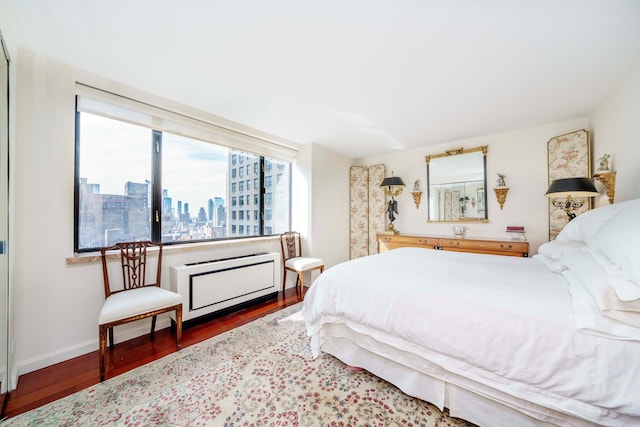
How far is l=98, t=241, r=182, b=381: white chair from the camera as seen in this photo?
5.66 feet

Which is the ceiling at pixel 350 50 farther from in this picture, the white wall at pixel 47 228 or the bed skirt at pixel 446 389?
the bed skirt at pixel 446 389

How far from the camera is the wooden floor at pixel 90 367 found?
1.51m

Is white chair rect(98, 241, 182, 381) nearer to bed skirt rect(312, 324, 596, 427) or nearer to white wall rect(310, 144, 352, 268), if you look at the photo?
bed skirt rect(312, 324, 596, 427)

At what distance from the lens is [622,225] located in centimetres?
123

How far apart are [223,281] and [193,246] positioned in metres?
0.54

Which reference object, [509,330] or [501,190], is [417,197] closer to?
[501,190]

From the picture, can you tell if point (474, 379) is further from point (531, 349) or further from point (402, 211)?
point (402, 211)

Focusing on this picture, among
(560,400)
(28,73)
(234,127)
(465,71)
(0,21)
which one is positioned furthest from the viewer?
(234,127)

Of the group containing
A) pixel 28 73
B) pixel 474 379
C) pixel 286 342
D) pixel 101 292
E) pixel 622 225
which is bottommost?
pixel 286 342

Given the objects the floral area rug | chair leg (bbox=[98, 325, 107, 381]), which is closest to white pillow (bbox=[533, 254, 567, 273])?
the floral area rug

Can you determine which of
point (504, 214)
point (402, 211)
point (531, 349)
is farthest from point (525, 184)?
point (531, 349)

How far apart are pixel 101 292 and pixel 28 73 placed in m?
1.84

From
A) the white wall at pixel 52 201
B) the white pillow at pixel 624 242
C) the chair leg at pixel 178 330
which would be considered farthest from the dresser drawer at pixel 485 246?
the chair leg at pixel 178 330

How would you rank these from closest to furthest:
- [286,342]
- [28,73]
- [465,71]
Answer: [28,73], [465,71], [286,342]
